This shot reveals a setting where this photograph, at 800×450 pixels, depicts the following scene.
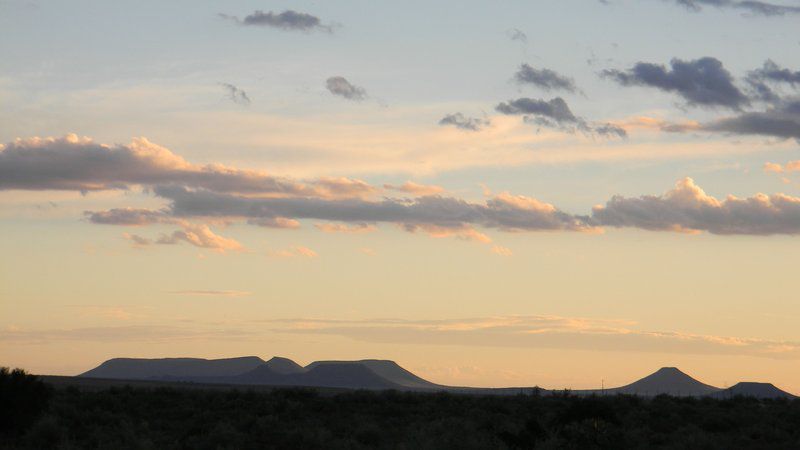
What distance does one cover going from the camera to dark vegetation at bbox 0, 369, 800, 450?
50156 mm


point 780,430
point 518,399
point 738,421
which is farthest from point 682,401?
point 780,430

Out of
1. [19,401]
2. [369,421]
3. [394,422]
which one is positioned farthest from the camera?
[394,422]

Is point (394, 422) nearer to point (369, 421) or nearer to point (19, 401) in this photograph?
point (369, 421)

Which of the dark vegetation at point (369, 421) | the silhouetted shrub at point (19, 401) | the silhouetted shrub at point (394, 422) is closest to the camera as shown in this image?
the silhouetted shrub at point (394, 422)

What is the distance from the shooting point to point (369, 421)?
6594 cm

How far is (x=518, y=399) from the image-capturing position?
86.7m

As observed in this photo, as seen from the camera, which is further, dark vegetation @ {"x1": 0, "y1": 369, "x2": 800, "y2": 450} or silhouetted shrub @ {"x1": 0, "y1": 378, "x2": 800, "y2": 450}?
dark vegetation @ {"x1": 0, "y1": 369, "x2": 800, "y2": 450}

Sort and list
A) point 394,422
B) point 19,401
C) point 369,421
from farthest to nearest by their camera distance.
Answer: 1. point 394,422
2. point 369,421
3. point 19,401

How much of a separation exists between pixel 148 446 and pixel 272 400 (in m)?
30.1

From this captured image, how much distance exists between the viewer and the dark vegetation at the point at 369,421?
50156 mm

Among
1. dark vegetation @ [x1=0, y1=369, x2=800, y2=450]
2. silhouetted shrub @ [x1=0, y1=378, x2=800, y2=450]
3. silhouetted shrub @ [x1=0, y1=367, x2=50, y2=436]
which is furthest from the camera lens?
silhouetted shrub @ [x1=0, y1=367, x2=50, y2=436]

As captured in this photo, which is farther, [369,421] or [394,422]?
[394,422]

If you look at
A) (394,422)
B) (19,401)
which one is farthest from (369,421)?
(19,401)

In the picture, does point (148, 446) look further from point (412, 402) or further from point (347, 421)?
point (412, 402)
